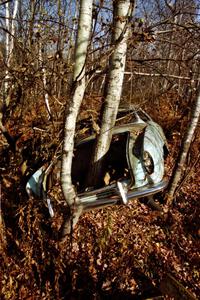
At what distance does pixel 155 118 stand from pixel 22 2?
26.0 ft

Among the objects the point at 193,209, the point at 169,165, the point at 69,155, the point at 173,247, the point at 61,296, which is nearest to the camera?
the point at 69,155

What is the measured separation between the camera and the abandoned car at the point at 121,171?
392cm

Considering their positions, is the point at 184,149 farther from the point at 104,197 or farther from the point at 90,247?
the point at 90,247

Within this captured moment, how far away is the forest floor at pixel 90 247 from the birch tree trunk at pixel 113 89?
29 cm

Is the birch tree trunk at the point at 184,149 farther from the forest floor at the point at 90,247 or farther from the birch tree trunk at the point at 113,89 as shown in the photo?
the birch tree trunk at the point at 113,89

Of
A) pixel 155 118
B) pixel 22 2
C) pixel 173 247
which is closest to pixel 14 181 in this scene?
pixel 173 247

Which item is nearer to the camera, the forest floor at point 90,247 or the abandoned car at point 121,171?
the forest floor at point 90,247

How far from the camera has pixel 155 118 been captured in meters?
9.38

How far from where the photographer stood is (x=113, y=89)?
12.9 feet

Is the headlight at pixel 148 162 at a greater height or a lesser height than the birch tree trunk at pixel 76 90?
lesser

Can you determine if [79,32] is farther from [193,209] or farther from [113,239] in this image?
[193,209]

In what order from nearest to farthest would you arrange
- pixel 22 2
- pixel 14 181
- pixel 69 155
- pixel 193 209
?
pixel 69 155, pixel 14 181, pixel 193 209, pixel 22 2

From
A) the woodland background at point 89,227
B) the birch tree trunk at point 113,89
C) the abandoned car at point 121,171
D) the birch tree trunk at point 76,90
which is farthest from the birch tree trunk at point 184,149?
the birch tree trunk at point 76,90

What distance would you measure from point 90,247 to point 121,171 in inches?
64.0
